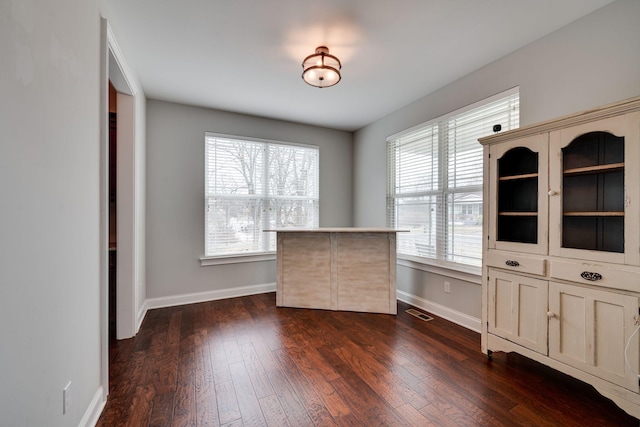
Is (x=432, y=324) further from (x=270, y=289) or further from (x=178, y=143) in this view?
(x=178, y=143)

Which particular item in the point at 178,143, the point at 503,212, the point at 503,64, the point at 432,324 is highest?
the point at 503,64

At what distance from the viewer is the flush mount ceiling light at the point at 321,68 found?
2451 mm

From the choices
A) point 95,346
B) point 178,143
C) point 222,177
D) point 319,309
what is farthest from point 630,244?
point 178,143

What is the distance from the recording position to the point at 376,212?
14.4 ft

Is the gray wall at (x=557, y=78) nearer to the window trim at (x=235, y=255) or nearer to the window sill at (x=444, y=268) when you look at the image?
the window sill at (x=444, y=268)

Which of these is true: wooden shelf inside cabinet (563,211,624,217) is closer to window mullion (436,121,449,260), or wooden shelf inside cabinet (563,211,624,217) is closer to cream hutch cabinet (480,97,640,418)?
cream hutch cabinet (480,97,640,418)

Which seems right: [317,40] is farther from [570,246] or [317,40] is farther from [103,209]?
[570,246]

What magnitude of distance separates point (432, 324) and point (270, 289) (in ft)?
7.60

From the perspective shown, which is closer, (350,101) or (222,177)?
(350,101)

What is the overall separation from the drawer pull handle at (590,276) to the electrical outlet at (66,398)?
9.53 feet

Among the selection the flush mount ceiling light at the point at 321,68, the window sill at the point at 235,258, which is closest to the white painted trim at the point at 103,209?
the flush mount ceiling light at the point at 321,68

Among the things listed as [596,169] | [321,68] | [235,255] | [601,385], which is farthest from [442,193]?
[235,255]

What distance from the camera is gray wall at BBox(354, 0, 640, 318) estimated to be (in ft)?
6.29

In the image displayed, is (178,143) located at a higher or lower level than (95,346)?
higher
